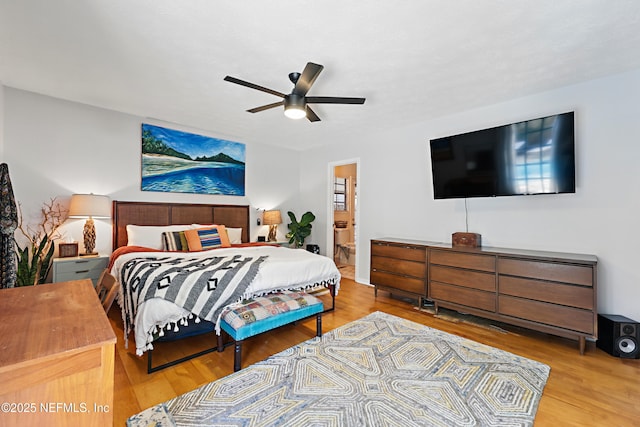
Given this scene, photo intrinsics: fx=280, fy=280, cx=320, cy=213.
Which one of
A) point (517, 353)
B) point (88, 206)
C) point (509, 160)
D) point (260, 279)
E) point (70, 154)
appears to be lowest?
point (517, 353)

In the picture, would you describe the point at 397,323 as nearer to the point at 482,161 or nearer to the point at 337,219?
the point at 482,161

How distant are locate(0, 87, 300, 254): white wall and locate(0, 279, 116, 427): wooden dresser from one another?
317cm

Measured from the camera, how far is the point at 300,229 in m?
5.65

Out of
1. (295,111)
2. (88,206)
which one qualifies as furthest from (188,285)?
(88,206)

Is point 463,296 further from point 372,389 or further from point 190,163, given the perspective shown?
point 190,163

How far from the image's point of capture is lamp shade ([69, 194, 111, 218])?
3.34m

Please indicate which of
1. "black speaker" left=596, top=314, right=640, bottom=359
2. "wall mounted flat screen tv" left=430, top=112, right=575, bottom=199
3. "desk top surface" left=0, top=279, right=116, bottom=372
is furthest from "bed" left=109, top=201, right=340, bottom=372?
"black speaker" left=596, top=314, right=640, bottom=359

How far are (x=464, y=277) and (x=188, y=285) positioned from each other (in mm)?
2919

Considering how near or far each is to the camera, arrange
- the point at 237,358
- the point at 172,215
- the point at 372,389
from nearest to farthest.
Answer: the point at 372,389 → the point at 237,358 → the point at 172,215

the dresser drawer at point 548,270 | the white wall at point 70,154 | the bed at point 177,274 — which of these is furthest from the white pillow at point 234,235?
the dresser drawer at point 548,270

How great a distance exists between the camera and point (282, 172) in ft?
19.3

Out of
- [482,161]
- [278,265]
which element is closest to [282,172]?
[278,265]

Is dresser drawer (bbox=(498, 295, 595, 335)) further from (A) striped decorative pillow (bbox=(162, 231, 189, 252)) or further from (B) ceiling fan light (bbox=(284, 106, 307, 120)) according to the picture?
(A) striped decorative pillow (bbox=(162, 231, 189, 252))

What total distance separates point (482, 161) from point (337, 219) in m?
4.33
